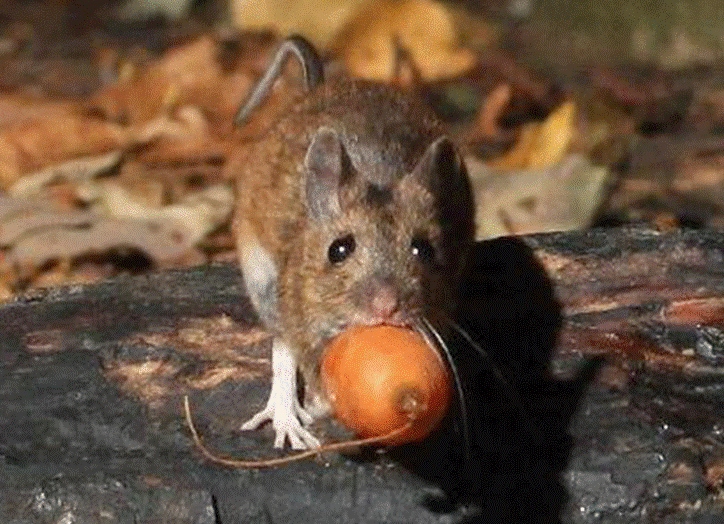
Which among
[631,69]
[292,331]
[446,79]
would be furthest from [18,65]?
[292,331]

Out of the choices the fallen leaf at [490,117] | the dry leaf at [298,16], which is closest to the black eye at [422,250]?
the fallen leaf at [490,117]

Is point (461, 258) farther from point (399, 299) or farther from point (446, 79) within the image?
point (446, 79)

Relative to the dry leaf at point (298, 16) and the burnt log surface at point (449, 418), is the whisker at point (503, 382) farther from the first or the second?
the dry leaf at point (298, 16)

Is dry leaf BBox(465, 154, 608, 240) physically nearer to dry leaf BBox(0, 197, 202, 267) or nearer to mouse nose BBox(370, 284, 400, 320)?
dry leaf BBox(0, 197, 202, 267)

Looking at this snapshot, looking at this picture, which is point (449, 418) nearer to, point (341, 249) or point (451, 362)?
point (451, 362)

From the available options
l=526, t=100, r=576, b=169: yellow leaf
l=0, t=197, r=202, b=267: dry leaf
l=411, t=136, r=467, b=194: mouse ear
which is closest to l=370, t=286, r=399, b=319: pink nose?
l=411, t=136, r=467, b=194: mouse ear

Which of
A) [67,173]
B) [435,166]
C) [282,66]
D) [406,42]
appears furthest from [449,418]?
[406,42]

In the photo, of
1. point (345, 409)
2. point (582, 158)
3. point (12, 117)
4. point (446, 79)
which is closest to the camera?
point (345, 409)
